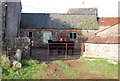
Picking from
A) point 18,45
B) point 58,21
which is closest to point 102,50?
point 18,45

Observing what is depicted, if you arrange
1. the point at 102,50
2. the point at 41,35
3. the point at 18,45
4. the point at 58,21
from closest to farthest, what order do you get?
the point at 18,45
the point at 102,50
the point at 41,35
the point at 58,21

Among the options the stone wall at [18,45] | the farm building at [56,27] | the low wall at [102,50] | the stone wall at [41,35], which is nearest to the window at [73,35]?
the farm building at [56,27]

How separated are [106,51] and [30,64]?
6381mm

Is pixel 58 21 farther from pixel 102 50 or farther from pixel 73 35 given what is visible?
pixel 102 50

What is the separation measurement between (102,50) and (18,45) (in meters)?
6.88

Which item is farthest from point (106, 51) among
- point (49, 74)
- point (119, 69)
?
point (49, 74)

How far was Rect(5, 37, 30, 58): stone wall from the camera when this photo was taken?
34.0 ft

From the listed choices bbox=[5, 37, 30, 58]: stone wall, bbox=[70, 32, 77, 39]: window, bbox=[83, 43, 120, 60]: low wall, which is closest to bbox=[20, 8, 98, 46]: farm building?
bbox=[70, 32, 77, 39]: window

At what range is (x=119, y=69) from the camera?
8.47m

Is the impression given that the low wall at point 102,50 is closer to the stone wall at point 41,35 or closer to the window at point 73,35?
the stone wall at point 41,35

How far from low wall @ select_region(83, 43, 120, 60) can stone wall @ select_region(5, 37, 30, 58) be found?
502cm

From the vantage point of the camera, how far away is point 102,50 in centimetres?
1154

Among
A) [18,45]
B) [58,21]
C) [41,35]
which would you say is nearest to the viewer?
[18,45]

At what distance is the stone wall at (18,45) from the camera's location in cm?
1035
